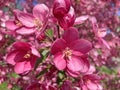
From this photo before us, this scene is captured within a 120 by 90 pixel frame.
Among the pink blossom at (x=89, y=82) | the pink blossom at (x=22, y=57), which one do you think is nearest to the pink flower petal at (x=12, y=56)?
the pink blossom at (x=22, y=57)

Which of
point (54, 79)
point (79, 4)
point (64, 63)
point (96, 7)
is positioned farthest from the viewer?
point (96, 7)

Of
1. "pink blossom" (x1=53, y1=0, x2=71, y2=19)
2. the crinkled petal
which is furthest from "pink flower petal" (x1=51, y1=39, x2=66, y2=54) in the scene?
the crinkled petal

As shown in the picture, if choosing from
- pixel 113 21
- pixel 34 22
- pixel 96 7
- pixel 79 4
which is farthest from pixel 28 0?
pixel 34 22

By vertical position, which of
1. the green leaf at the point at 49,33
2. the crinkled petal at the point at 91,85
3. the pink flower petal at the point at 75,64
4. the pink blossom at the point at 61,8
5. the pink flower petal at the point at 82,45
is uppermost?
the pink blossom at the point at 61,8

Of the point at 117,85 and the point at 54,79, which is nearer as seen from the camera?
the point at 54,79

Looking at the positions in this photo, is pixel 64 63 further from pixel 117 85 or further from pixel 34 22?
pixel 117 85

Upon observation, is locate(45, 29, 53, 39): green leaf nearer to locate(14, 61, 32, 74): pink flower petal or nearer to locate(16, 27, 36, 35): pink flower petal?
locate(16, 27, 36, 35): pink flower petal

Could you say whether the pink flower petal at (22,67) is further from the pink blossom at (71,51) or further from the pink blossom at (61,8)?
the pink blossom at (61,8)
